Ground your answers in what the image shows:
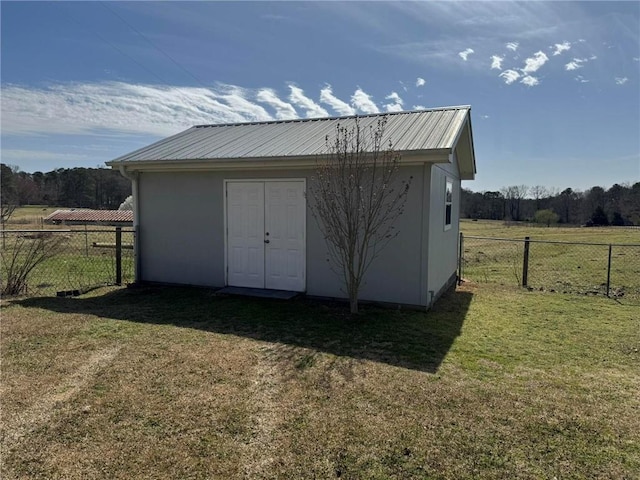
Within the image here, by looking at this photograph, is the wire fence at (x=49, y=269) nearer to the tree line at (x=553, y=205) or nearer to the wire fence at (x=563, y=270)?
the wire fence at (x=563, y=270)

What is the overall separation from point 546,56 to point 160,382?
1055cm

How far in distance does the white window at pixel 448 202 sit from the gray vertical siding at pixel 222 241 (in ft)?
1.00

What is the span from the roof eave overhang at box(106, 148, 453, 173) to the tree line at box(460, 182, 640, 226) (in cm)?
3789

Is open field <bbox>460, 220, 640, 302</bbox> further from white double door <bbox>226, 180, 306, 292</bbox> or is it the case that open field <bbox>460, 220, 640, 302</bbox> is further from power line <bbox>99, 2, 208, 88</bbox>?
power line <bbox>99, 2, 208, 88</bbox>

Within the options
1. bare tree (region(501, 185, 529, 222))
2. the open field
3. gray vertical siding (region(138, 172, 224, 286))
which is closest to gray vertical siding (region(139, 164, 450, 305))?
gray vertical siding (region(138, 172, 224, 286))

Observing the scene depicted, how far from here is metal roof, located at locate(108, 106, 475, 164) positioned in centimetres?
677

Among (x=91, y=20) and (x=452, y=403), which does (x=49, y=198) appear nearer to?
(x=91, y=20)

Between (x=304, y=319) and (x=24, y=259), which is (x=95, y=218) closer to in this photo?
(x=24, y=259)

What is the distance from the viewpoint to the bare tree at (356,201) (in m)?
6.28

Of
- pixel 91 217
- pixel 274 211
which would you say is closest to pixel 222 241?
pixel 274 211

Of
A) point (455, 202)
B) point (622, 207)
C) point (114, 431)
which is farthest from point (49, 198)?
point (622, 207)

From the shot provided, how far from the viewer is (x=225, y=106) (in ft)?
43.4

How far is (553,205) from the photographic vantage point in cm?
4984

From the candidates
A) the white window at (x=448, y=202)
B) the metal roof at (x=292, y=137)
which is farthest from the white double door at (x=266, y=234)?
the white window at (x=448, y=202)
